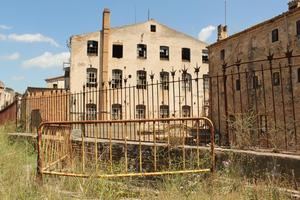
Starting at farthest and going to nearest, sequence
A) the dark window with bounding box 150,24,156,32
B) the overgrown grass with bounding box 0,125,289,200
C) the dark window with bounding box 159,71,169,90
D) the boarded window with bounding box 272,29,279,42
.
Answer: the dark window with bounding box 150,24,156,32 → the boarded window with bounding box 272,29,279,42 → the dark window with bounding box 159,71,169,90 → the overgrown grass with bounding box 0,125,289,200

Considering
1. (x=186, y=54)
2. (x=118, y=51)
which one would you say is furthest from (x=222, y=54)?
(x=118, y=51)

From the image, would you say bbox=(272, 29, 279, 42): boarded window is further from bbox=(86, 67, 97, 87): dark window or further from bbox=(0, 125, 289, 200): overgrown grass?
bbox=(0, 125, 289, 200): overgrown grass

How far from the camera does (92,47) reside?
1364 inches

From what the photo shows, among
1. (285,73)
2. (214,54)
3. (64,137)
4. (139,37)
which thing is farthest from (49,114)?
(139,37)

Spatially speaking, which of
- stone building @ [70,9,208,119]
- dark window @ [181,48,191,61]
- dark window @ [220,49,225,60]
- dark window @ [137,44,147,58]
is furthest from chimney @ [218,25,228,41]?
dark window @ [137,44,147,58]

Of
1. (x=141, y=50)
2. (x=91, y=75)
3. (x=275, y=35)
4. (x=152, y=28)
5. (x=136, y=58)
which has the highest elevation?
(x=152, y=28)

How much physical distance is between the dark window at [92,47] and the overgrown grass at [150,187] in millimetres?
29578

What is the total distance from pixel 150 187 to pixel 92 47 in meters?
30.5

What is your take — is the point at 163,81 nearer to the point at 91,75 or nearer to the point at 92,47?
the point at 91,75

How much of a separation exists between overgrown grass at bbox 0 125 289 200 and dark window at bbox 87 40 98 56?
29578 millimetres

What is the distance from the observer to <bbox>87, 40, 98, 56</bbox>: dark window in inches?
1356

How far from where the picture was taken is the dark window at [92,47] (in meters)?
34.4

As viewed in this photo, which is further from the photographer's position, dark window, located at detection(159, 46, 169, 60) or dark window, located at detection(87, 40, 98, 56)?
dark window, located at detection(159, 46, 169, 60)

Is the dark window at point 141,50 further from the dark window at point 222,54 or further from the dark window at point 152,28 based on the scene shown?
the dark window at point 222,54
